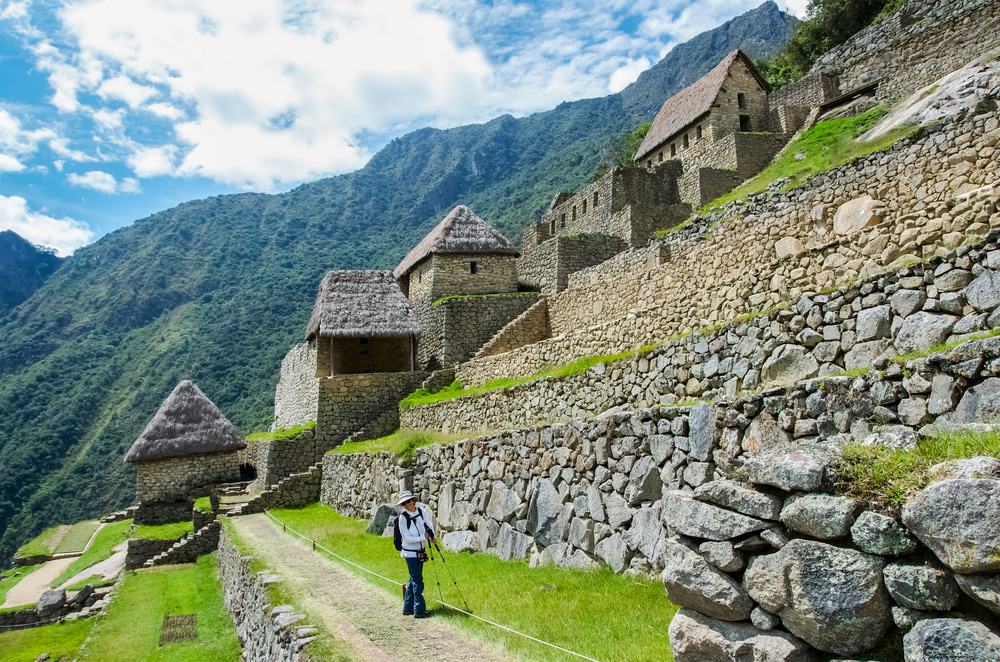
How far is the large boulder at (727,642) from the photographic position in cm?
290

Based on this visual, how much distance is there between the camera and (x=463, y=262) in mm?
21250

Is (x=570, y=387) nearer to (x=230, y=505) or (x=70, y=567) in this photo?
(x=230, y=505)

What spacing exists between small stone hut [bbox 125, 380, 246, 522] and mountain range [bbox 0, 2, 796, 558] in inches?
757

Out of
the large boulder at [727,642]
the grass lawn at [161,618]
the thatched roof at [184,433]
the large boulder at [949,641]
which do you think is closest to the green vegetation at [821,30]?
the thatched roof at [184,433]

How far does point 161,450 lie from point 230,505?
4395 mm

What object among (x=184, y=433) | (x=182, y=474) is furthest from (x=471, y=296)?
(x=182, y=474)

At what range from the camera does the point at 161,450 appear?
20547 millimetres

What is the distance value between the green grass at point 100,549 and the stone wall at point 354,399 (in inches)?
298

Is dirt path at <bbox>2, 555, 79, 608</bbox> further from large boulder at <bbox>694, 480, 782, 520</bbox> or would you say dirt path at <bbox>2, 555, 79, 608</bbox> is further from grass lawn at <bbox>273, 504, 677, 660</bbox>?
large boulder at <bbox>694, 480, 782, 520</bbox>

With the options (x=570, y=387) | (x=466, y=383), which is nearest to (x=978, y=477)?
(x=570, y=387)

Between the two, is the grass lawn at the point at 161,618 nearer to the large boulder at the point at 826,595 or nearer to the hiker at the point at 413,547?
the hiker at the point at 413,547

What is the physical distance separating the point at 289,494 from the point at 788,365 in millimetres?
14091

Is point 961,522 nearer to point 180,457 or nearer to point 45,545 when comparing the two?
point 180,457

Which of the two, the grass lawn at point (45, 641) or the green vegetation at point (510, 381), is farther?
the grass lawn at point (45, 641)
